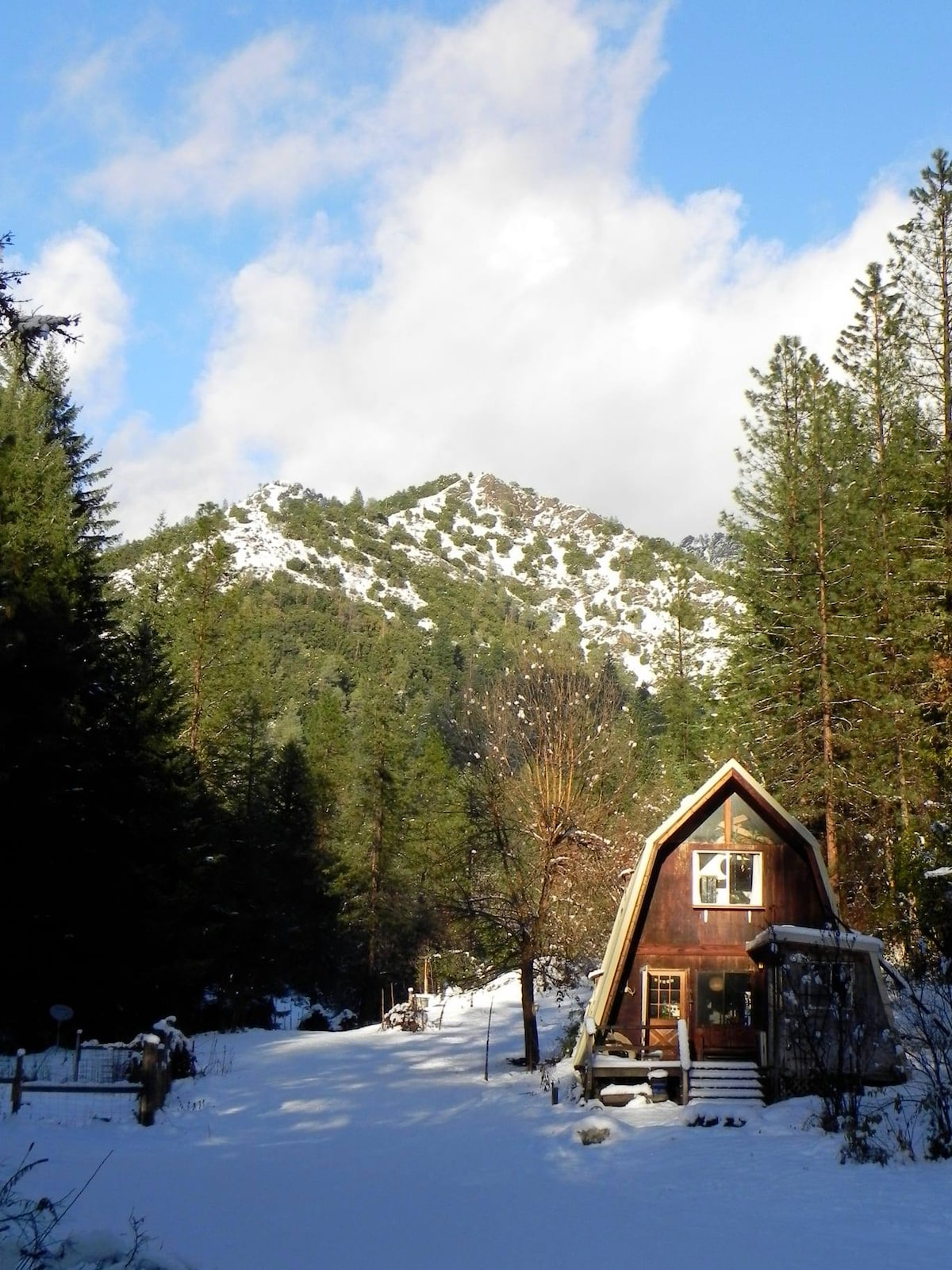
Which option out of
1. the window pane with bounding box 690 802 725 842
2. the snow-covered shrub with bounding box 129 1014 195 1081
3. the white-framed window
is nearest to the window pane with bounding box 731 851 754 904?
the white-framed window

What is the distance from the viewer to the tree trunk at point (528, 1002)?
2736cm

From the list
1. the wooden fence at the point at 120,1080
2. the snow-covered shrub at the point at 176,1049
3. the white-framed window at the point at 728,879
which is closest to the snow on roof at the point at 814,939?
the white-framed window at the point at 728,879

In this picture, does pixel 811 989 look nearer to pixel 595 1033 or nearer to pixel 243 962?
pixel 595 1033

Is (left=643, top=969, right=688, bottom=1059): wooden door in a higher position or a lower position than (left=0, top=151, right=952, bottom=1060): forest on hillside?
lower

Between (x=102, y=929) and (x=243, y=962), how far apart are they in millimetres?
19848

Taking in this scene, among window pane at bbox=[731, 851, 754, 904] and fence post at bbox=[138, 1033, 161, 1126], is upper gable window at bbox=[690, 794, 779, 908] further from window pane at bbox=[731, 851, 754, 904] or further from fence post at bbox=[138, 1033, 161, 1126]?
fence post at bbox=[138, 1033, 161, 1126]

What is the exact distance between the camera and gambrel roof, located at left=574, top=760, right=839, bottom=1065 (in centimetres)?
2319

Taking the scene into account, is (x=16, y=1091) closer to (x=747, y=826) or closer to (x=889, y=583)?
(x=747, y=826)

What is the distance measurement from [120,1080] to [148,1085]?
2.74 m

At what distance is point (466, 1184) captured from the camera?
44.9ft

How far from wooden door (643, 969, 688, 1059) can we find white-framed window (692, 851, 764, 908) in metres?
1.78

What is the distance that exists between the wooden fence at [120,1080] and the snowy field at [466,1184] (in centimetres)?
34

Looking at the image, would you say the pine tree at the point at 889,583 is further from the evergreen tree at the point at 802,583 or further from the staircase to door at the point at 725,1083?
the staircase to door at the point at 725,1083

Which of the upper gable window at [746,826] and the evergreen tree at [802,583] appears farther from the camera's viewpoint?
the evergreen tree at [802,583]
